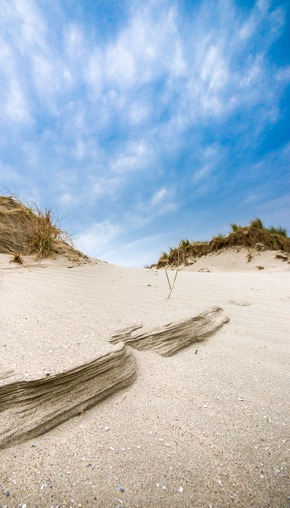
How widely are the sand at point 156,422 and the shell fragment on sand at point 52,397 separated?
0.03 meters

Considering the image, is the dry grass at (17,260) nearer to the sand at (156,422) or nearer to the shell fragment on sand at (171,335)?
the sand at (156,422)

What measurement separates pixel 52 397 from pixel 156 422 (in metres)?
0.43

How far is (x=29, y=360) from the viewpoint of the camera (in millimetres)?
1200

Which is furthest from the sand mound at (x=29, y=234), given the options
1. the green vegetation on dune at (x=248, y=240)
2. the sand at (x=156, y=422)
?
the green vegetation on dune at (x=248, y=240)

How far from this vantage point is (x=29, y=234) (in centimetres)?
439

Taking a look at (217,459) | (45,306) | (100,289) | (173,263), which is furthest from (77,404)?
(173,263)

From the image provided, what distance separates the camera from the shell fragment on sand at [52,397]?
92 centimetres

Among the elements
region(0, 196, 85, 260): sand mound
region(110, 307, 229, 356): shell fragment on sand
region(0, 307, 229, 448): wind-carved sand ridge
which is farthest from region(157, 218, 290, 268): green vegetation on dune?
region(0, 307, 229, 448): wind-carved sand ridge

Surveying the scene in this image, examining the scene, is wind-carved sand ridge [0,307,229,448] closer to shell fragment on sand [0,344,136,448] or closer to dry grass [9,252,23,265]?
shell fragment on sand [0,344,136,448]

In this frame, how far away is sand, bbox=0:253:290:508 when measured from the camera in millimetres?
789

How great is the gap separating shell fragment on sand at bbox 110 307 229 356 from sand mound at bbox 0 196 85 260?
2832 millimetres

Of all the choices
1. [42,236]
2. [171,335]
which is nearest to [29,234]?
[42,236]

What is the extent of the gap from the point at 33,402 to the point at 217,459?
0.71 m

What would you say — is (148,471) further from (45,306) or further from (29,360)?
(45,306)
